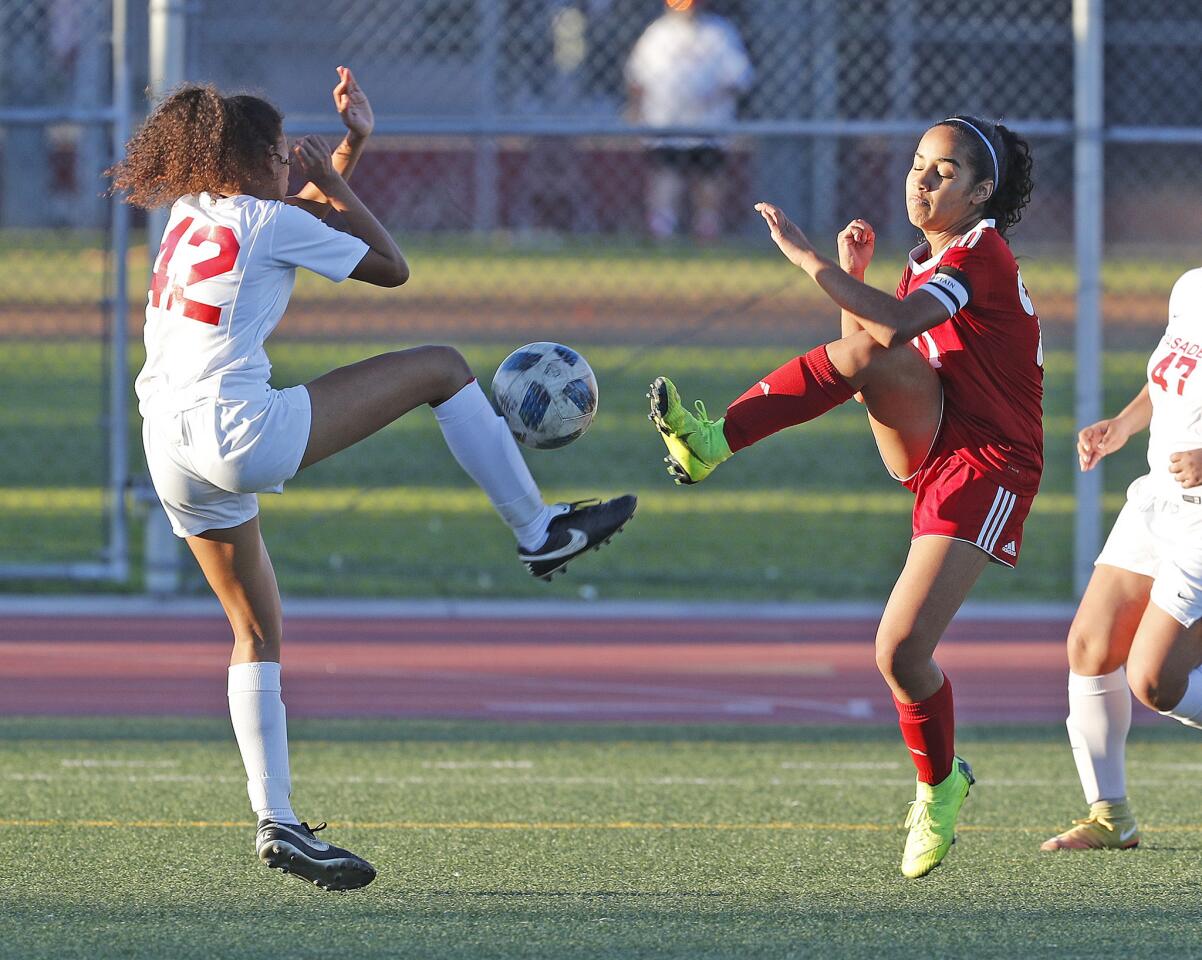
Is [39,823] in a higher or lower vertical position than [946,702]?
lower

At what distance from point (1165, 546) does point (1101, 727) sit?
0.54 meters

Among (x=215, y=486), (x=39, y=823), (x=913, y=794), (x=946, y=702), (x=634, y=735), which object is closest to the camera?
(x=215, y=486)

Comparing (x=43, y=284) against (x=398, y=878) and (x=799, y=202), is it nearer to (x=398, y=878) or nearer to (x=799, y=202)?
(x=799, y=202)

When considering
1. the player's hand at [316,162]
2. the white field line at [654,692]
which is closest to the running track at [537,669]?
the white field line at [654,692]

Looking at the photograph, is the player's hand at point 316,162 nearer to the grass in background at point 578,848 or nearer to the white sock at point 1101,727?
the grass in background at point 578,848

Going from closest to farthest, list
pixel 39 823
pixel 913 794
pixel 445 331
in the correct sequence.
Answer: pixel 39 823
pixel 913 794
pixel 445 331

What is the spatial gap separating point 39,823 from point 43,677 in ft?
7.97

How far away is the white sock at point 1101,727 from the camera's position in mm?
5133

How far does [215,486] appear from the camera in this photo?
175 inches

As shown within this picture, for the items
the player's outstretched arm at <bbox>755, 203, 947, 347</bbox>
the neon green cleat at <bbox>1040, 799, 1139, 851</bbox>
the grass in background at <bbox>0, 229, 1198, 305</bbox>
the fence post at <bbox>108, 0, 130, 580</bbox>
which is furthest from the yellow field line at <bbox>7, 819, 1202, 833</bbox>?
the grass in background at <bbox>0, 229, 1198, 305</bbox>

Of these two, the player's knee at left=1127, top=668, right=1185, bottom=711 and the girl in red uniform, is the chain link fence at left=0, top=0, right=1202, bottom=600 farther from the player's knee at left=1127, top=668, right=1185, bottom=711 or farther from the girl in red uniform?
the player's knee at left=1127, top=668, right=1185, bottom=711

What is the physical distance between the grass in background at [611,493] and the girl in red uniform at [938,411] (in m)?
4.57

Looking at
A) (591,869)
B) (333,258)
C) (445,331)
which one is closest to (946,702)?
(591,869)

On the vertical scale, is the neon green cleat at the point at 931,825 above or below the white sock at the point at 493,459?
below
